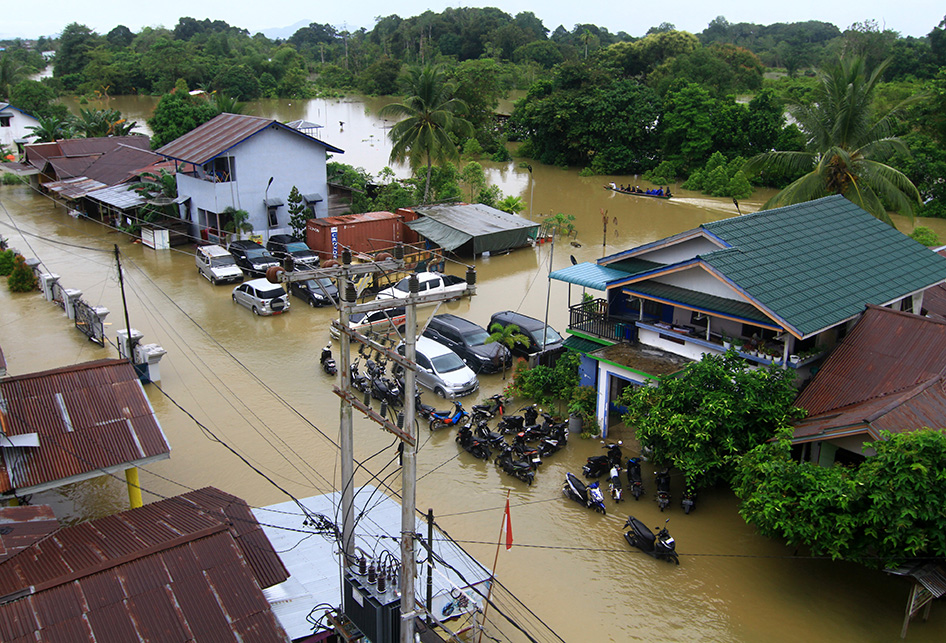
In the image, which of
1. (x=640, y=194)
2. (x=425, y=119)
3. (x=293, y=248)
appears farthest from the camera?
(x=640, y=194)

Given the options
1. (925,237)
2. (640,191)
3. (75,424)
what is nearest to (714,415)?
(75,424)

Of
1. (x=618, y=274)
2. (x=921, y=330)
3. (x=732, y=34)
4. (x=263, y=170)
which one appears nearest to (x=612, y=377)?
(x=618, y=274)

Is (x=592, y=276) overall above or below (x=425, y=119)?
below

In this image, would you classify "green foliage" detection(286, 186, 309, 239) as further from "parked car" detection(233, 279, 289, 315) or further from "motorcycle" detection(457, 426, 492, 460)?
"motorcycle" detection(457, 426, 492, 460)

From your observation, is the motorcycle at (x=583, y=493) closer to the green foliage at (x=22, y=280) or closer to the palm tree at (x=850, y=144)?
the palm tree at (x=850, y=144)

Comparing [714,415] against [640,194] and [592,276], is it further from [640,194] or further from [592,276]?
[640,194]

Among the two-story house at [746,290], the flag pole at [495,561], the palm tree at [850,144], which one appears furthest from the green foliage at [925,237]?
the flag pole at [495,561]

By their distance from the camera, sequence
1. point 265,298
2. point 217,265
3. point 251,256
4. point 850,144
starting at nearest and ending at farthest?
1. point 850,144
2. point 265,298
3. point 217,265
4. point 251,256
